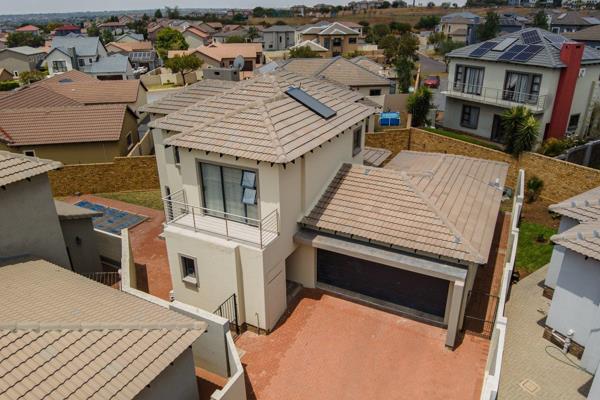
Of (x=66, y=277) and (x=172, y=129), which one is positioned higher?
(x=172, y=129)

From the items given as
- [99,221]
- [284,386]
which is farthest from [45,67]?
[284,386]

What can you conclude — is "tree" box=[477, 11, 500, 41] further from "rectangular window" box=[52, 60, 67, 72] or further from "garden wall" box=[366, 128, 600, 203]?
"rectangular window" box=[52, 60, 67, 72]

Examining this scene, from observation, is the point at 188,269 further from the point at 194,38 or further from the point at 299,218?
the point at 194,38

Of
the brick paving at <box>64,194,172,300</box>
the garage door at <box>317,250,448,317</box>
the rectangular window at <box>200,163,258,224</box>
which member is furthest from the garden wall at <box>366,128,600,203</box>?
the rectangular window at <box>200,163,258,224</box>

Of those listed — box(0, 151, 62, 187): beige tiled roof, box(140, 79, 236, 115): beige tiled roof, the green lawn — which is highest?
box(140, 79, 236, 115): beige tiled roof

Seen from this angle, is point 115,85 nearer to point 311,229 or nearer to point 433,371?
point 311,229

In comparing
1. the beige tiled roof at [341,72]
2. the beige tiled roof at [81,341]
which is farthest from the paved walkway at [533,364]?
the beige tiled roof at [341,72]

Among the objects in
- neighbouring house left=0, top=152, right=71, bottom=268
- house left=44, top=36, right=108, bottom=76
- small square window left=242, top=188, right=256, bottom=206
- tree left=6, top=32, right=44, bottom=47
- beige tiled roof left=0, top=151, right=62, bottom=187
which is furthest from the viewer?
tree left=6, top=32, right=44, bottom=47
